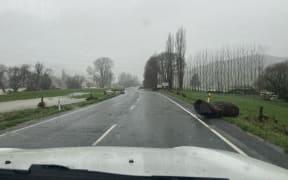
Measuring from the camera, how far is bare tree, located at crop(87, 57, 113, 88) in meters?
141

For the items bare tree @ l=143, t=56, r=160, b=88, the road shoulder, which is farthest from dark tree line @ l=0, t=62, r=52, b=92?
the road shoulder

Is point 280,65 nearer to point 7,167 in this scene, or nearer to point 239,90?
point 239,90

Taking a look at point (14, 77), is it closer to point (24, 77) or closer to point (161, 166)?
point (24, 77)

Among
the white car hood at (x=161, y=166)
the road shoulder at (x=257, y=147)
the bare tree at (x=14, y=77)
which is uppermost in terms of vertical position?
the bare tree at (x=14, y=77)

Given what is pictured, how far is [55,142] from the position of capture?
8633 millimetres

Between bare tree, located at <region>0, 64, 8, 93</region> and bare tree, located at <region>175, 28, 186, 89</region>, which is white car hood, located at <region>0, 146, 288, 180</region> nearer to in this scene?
bare tree, located at <region>175, 28, 186, 89</region>

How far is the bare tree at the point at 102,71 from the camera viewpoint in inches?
5536

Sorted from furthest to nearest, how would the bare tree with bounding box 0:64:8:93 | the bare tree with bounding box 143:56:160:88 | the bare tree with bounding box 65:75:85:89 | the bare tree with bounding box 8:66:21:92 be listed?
the bare tree with bounding box 65:75:85:89 → the bare tree with bounding box 143:56:160:88 → the bare tree with bounding box 0:64:8:93 → the bare tree with bounding box 8:66:21:92

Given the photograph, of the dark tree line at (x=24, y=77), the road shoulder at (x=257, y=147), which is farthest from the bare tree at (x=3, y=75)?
the road shoulder at (x=257, y=147)

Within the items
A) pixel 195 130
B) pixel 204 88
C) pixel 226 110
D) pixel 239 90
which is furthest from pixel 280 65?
pixel 195 130

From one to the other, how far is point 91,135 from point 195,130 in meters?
3.82

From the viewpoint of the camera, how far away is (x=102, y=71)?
5576 inches

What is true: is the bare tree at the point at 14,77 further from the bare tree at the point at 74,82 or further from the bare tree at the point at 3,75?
the bare tree at the point at 74,82

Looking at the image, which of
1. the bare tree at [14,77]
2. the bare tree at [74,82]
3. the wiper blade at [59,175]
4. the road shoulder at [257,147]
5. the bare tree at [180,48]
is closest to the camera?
the wiper blade at [59,175]
